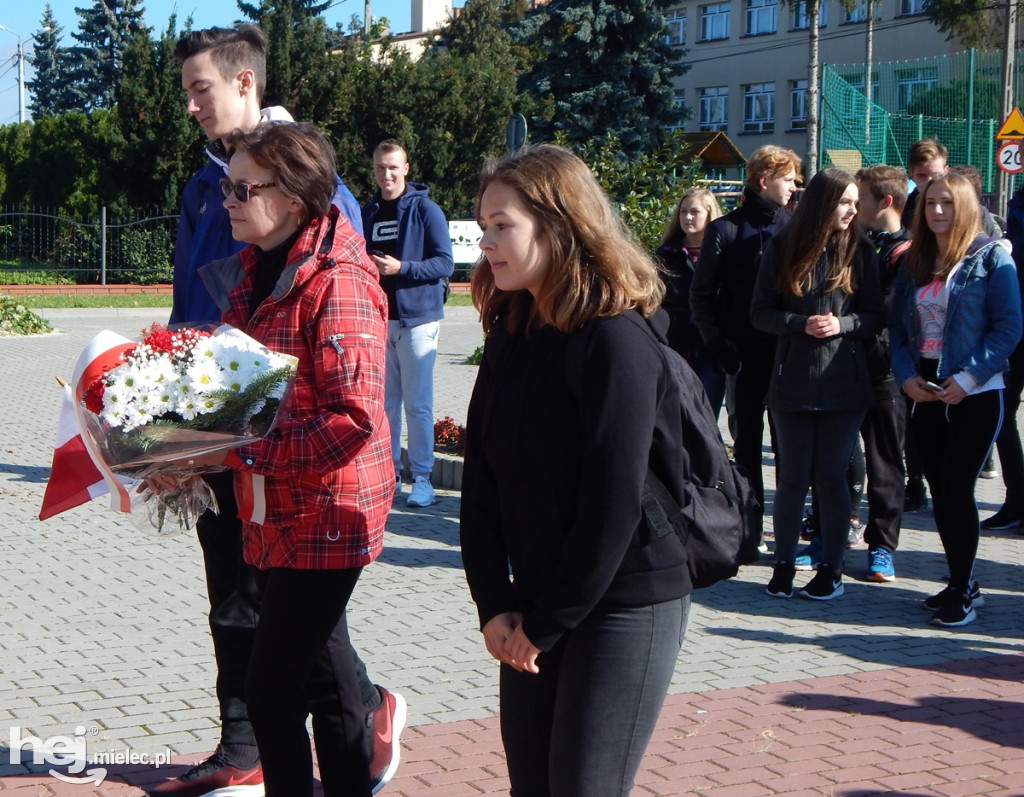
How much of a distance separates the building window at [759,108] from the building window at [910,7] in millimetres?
6759

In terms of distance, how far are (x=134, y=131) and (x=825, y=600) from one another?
1040 inches

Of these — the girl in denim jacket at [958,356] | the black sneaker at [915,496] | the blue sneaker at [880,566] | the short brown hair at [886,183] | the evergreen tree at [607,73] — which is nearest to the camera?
the girl in denim jacket at [958,356]

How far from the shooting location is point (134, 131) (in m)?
29.5

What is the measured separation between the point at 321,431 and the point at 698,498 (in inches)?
37.5

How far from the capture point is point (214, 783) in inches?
153

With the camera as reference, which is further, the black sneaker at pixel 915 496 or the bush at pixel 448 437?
the bush at pixel 448 437

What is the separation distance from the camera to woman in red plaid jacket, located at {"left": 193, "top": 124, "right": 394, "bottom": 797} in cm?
317

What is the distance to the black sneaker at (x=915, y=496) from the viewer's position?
27.5ft

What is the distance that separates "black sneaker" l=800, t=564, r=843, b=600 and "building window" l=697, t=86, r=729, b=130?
177ft

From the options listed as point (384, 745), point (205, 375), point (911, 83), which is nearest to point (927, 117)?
point (911, 83)

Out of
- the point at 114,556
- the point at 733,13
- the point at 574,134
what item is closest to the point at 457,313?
the point at 574,134

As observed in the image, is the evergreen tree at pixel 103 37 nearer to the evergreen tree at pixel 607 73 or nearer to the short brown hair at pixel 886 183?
the evergreen tree at pixel 607 73

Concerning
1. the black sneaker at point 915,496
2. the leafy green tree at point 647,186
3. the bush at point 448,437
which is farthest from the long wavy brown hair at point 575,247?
the leafy green tree at point 647,186

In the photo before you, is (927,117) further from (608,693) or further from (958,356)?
(608,693)
